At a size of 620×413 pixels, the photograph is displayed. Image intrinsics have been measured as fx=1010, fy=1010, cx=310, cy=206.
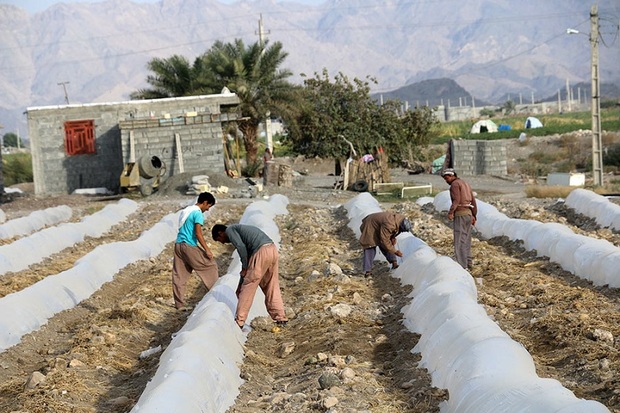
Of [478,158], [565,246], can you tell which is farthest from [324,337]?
[478,158]

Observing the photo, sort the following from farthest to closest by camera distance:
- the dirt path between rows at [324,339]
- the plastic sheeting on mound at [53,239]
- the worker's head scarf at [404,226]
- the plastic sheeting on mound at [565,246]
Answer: the plastic sheeting on mound at [53,239]
the worker's head scarf at [404,226]
the plastic sheeting on mound at [565,246]
the dirt path between rows at [324,339]

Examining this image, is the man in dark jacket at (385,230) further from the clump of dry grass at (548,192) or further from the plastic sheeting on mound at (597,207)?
the clump of dry grass at (548,192)

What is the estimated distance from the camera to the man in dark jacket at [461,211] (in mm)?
11328

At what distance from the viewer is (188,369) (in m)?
6.72

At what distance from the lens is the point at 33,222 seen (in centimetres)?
2058

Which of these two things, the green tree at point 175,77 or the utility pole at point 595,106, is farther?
the green tree at point 175,77

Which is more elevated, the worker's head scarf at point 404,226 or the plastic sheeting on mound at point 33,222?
the worker's head scarf at point 404,226

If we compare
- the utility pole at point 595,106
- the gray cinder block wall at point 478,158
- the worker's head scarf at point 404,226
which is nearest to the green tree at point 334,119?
the gray cinder block wall at point 478,158

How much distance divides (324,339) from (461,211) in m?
3.46

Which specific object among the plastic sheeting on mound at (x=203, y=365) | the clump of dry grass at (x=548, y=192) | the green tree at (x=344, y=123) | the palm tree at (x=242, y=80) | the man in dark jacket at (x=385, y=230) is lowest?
the clump of dry grass at (x=548, y=192)

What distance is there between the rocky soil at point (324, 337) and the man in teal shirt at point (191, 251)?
429 mm

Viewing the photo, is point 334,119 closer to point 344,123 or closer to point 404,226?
point 344,123

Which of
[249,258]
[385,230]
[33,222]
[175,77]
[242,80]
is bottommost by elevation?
[33,222]

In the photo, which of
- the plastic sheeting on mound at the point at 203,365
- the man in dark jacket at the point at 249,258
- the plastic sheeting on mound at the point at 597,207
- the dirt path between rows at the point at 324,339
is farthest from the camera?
the plastic sheeting on mound at the point at 597,207
